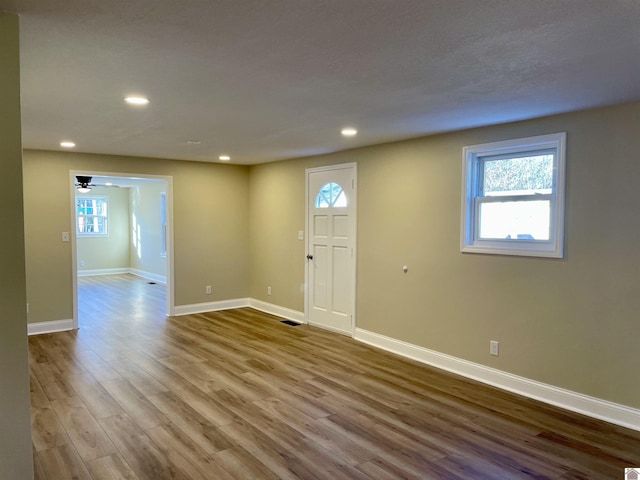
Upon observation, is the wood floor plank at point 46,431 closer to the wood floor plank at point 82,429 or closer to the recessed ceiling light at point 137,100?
the wood floor plank at point 82,429

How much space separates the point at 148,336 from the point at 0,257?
3.93 metres

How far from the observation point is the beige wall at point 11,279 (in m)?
1.84

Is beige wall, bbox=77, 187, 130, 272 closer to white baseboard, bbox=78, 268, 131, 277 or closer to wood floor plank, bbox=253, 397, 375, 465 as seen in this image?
white baseboard, bbox=78, 268, 131, 277

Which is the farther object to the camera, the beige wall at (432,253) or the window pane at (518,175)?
the window pane at (518,175)

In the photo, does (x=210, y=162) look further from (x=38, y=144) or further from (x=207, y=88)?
(x=207, y=88)

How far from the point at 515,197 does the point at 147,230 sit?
9.03 meters

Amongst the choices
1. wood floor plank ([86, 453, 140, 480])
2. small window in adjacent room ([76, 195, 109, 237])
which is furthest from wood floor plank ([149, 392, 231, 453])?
small window in adjacent room ([76, 195, 109, 237])

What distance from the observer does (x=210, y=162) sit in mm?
6809

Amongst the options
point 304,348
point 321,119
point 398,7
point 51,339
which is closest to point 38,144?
point 51,339

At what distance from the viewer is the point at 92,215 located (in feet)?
37.4

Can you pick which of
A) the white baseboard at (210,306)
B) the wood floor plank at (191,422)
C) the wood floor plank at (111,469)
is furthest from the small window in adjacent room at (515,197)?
the white baseboard at (210,306)

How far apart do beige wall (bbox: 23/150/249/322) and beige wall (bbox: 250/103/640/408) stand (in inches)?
81.4

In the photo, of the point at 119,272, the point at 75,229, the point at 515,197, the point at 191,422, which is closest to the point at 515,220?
the point at 515,197

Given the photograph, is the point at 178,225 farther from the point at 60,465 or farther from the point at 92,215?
the point at 92,215
